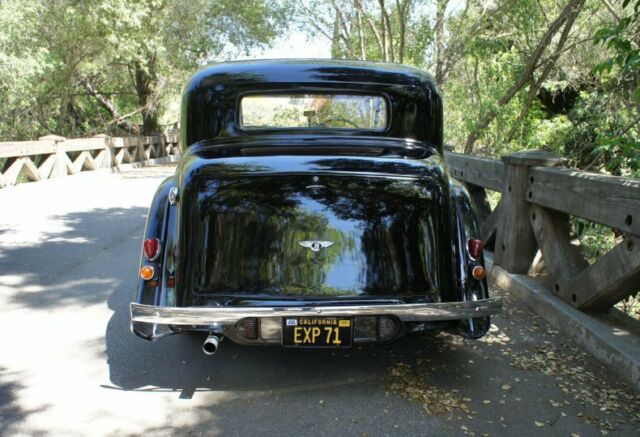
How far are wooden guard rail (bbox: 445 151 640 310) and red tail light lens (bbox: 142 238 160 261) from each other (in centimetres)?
Answer: 301

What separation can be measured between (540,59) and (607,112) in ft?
6.70

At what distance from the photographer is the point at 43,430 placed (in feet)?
9.77

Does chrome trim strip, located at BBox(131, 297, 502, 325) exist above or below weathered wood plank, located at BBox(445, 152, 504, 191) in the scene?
below

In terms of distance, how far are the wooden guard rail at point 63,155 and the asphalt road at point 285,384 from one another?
8954mm

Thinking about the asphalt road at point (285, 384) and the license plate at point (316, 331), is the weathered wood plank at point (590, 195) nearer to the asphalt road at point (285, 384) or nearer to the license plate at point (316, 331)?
the asphalt road at point (285, 384)

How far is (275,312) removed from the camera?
10.6ft

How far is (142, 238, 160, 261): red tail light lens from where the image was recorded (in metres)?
3.62

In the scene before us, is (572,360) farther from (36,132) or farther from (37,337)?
(36,132)

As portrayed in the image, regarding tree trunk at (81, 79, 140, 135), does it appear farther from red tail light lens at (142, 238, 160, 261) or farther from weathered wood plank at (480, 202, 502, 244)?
red tail light lens at (142, 238, 160, 261)

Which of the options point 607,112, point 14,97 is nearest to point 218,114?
point 607,112

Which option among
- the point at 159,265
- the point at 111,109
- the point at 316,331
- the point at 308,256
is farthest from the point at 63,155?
the point at 316,331

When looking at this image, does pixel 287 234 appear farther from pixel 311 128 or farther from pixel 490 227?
pixel 490 227

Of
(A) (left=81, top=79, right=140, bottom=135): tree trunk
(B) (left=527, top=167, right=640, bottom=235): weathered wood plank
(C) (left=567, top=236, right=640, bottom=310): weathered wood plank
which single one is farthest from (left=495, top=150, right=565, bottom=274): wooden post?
(A) (left=81, top=79, right=140, bottom=135): tree trunk

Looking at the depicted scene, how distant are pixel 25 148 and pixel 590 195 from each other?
13.0 meters
